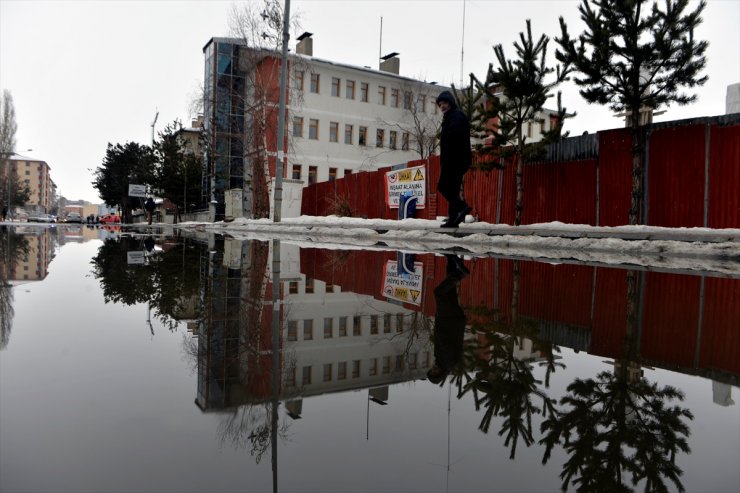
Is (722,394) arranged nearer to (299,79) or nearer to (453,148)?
(453,148)

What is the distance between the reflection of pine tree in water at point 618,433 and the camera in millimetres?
1446

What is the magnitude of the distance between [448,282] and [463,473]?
4.22 m

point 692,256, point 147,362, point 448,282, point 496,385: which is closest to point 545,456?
point 496,385

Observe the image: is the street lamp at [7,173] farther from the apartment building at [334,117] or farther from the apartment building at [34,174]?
the apartment building at [34,174]

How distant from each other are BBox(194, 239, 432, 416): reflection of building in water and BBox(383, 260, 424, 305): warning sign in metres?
0.28

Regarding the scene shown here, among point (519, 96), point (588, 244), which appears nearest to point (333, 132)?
point (519, 96)

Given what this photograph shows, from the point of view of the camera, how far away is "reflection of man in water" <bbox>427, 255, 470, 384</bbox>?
2.44 metres

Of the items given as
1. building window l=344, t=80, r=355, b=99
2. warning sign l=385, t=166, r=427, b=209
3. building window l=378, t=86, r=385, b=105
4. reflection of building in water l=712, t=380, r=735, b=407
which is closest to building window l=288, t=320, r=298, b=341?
reflection of building in water l=712, t=380, r=735, b=407

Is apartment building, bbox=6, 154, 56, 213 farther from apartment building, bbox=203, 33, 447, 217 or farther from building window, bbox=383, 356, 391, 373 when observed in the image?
building window, bbox=383, 356, 391, 373

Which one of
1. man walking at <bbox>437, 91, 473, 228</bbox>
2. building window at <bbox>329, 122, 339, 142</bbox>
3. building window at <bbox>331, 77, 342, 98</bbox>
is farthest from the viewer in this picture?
building window at <bbox>329, 122, 339, 142</bbox>

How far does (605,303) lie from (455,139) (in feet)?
26.2

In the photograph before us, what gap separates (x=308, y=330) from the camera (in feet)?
10.7

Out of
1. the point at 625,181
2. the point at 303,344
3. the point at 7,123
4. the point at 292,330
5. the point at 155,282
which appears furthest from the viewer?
the point at 7,123

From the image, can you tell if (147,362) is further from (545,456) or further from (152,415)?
(545,456)
